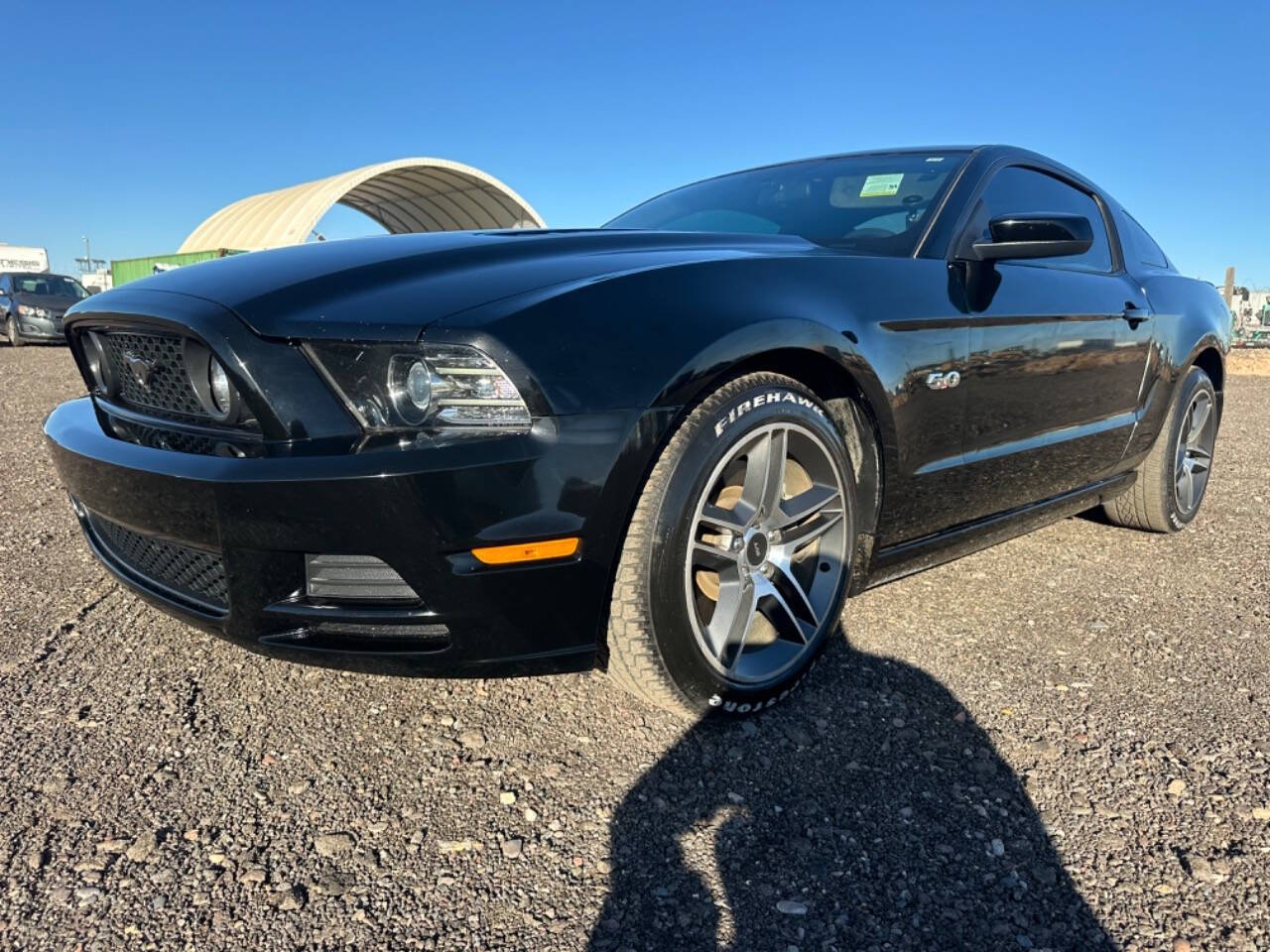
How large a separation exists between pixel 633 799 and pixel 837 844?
407 millimetres

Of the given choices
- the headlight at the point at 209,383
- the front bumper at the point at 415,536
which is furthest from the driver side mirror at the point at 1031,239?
the headlight at the point at 209,383

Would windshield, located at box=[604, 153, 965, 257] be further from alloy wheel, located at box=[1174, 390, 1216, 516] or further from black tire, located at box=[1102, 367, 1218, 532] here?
alloy wheel, located at box=[1174, 390, 1216, 516]

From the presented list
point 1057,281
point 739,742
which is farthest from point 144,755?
point 1057,281

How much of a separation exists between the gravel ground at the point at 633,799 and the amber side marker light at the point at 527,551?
1.65 feet

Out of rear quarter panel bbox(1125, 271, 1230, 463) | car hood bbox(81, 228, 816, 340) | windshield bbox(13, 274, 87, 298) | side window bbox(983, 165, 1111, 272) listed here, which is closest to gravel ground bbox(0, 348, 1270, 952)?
car hood bbox(81, 228, 816, 340)

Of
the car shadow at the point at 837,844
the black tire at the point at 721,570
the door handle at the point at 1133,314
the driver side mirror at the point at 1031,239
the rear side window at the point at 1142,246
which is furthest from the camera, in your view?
the rear side window at the point at 1142,246

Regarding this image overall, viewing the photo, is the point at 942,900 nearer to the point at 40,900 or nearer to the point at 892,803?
the point at 892,803

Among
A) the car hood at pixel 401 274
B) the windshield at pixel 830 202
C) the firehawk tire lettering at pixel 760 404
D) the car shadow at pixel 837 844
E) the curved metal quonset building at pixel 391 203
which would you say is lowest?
the car shadow at pixel 837 844

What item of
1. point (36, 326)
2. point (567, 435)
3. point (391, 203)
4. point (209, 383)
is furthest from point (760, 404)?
point (391, 203)

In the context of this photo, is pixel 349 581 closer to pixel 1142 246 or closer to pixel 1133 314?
pixel 1133 314

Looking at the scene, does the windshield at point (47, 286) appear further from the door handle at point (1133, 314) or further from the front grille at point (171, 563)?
the door handle at point (1133, 314)

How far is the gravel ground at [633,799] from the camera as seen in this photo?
58.0 inches

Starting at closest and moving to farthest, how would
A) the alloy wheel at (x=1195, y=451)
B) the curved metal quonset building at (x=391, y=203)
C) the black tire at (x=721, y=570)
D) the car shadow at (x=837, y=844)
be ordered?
the car shadow at (x=837, y=844)
the black tire at (x=721, y=570)
the alloy wheel at (x=1195, y=451)
the curved metal quonset building at (x=391, y=203)

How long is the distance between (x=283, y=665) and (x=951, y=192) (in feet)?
7.90
